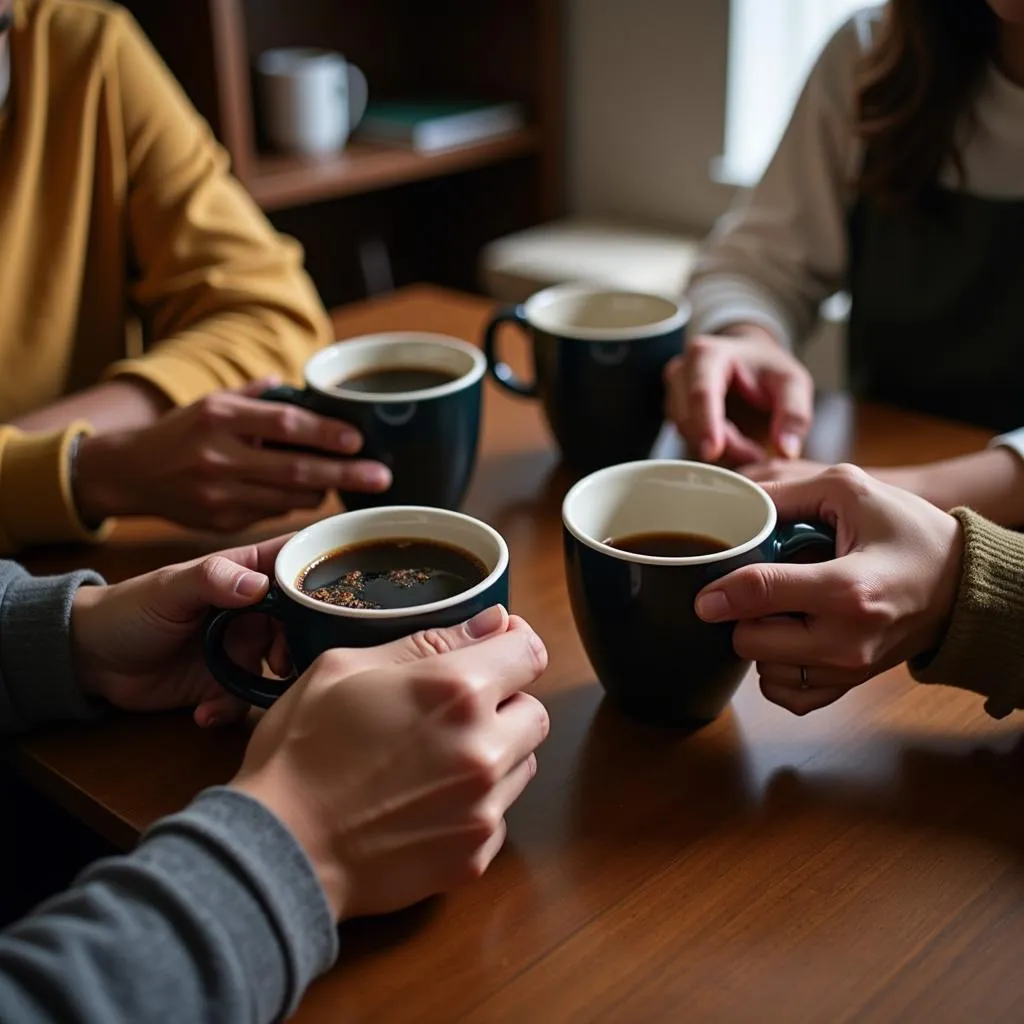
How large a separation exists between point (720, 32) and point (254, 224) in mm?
1358

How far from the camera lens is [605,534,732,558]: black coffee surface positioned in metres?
0.64

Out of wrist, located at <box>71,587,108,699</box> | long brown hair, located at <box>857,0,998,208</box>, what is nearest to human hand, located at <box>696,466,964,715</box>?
wrist, located at <box>71,587,108,699</box>

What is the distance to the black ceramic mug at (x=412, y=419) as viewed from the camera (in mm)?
792

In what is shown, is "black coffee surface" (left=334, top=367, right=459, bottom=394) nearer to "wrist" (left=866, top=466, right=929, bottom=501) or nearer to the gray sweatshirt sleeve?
"wrist" (left=866, top=466, right=929, bottom=501)

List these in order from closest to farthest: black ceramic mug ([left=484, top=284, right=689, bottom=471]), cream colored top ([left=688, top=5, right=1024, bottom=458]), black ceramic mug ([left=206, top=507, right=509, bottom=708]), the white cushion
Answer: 1. black ceramic mug ([left=206, top=507, right=509, bottom=708])
2. black ceramic mug ([left=484, top=284, right=689, bottom=471])
3. cream colored top ([left=688, top=5, right=1024, bottom=458])
4. the white cushion

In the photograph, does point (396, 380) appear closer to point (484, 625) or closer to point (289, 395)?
point (289, 395)

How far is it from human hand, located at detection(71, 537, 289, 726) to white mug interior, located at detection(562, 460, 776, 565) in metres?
0.18

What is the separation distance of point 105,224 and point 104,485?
40cm

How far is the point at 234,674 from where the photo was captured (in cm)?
60

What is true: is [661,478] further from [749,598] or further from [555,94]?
[555,94]

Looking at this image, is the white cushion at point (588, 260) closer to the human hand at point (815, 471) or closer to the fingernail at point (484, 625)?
the human hand at point (815, 471)

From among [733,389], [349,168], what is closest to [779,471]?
[733,389]

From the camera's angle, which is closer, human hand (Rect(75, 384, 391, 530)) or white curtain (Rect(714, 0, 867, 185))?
human hand (Rect(75, 384, 391, 530))

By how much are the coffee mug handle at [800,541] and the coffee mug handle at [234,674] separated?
10.3 inches
